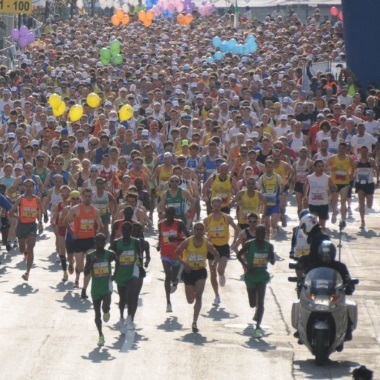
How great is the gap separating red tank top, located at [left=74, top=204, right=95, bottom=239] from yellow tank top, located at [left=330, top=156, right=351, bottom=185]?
6.46 m

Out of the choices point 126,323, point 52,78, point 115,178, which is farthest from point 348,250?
point 52,78

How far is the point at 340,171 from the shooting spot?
85.9 feet

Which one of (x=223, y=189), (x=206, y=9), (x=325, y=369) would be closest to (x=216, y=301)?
(x=223, y=189)

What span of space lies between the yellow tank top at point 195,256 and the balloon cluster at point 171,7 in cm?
4413

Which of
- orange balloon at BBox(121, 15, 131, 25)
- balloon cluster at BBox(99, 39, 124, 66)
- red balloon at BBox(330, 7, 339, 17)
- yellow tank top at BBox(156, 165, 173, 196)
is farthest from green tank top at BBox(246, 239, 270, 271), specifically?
orange balloon at BBox(121, 15, 131, 25)

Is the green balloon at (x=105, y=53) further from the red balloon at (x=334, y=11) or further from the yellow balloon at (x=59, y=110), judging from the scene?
the red balloon at (x=334, y=11)

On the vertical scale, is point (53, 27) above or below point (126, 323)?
above

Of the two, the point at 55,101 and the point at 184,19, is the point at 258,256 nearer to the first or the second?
the point at 55,101

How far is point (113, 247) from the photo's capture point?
60.8 feet

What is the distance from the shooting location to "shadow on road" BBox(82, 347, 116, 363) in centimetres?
1694

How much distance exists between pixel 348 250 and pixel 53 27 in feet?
126

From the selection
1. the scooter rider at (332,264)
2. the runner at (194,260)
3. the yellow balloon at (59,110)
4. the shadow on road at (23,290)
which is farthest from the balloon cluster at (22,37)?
the scooter rider at (332,264)

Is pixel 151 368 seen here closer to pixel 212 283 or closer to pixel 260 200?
pixel 212 283

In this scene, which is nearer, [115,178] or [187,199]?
[187,199]
